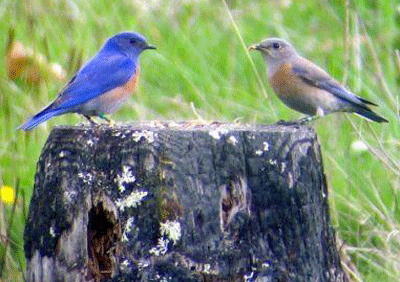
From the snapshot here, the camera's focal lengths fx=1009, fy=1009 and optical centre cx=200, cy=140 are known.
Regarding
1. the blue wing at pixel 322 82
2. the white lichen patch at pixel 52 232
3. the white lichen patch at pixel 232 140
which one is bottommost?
the white lichen patch at pixel 52 232

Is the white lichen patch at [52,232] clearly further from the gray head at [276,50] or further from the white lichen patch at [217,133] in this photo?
the gray head at [276,50]

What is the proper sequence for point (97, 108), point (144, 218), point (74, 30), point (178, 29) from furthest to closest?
point (178, 29), point (74, 30), point (97, 108), point (144, 218)

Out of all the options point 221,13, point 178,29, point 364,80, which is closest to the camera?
point 364,80

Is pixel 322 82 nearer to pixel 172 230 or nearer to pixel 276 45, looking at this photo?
pixel 276 45

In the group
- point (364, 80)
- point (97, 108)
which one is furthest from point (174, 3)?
point (97, 108)

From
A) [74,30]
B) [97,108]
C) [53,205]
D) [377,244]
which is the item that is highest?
[74,30]

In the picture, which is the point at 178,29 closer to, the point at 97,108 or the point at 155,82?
the point at 155,82

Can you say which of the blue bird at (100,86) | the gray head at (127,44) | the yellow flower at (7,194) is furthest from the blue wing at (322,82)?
the yellow flower at (7,194)

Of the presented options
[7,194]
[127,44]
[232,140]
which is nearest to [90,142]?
[232,140]
